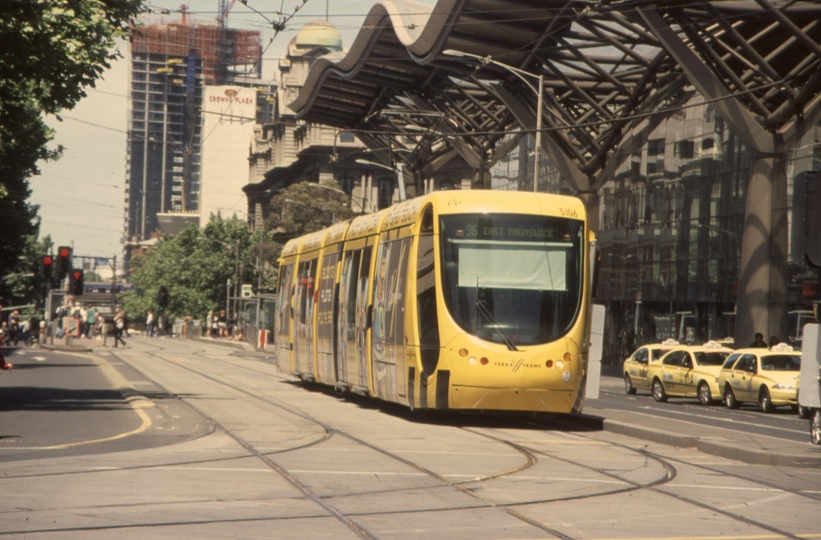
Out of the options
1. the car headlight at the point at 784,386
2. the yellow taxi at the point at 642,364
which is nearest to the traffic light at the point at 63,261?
the yellow taxi at the point at 642,364

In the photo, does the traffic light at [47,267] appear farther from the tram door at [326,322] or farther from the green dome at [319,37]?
the green dome at [319,37]

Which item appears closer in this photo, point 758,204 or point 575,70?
point 758,204

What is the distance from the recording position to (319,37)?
117375mm

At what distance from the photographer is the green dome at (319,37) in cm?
11638

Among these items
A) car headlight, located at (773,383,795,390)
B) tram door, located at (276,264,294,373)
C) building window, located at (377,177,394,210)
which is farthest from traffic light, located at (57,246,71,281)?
building window, located at (377,177,394,210)

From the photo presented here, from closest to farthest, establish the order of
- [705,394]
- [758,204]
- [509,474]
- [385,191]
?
[509,474]
[705,394]
[758,204]
[385,191]

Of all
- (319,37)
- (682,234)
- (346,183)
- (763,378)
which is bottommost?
(763,378)

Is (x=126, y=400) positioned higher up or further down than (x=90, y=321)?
further down

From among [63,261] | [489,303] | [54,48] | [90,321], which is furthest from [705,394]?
[90,321]

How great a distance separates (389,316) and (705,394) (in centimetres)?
1322

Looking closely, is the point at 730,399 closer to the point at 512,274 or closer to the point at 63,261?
the point at 512,274

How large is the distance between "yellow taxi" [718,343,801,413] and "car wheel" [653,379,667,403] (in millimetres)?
2630

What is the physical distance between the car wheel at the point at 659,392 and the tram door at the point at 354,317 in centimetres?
1130

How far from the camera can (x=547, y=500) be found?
30.8 feet
